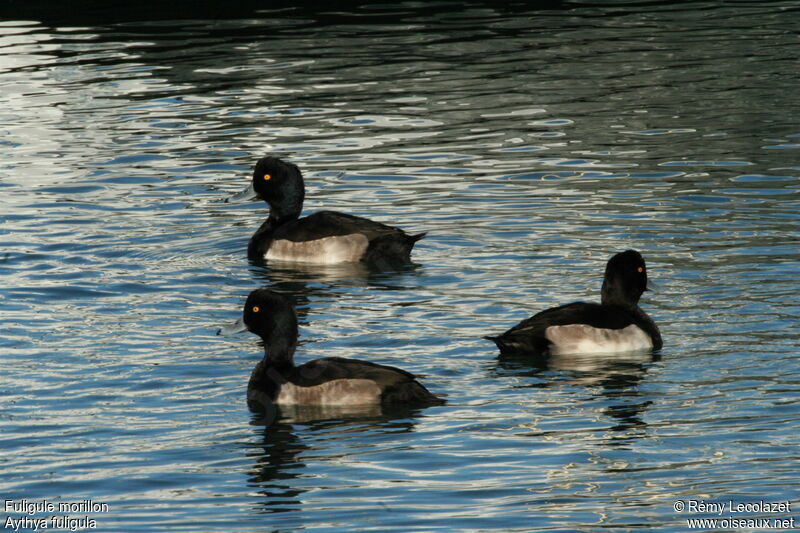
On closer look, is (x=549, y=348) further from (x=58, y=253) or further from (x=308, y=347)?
(x=58, y=253)

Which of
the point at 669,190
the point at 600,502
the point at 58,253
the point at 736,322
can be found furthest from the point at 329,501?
the point at 669,190

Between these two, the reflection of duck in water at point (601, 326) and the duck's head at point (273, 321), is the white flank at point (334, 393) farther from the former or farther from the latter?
the reflection of duck in water at point (601, 326)

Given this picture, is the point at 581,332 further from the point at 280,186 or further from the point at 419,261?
the point at 280,186

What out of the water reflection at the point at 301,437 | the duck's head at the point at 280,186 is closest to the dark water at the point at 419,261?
the water reflection at the point at 301,437

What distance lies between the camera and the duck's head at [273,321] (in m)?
13.2

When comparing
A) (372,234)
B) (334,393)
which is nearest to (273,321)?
(334,393)

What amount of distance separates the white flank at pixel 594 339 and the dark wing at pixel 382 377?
185 centimetres

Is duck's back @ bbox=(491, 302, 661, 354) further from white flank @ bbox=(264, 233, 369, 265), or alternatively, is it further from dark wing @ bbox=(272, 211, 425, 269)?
white flank @ bbox=(264, 233, 369, 265)

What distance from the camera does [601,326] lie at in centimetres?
1416

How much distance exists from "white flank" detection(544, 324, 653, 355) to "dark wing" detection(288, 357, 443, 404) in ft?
6.07

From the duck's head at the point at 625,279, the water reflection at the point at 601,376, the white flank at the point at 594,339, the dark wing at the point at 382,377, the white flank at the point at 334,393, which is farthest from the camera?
the duck's head at the point at 625,279

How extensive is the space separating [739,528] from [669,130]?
50.7 feet

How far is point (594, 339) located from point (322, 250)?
5119mm

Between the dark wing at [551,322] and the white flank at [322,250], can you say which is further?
the white flank at [322,250]
